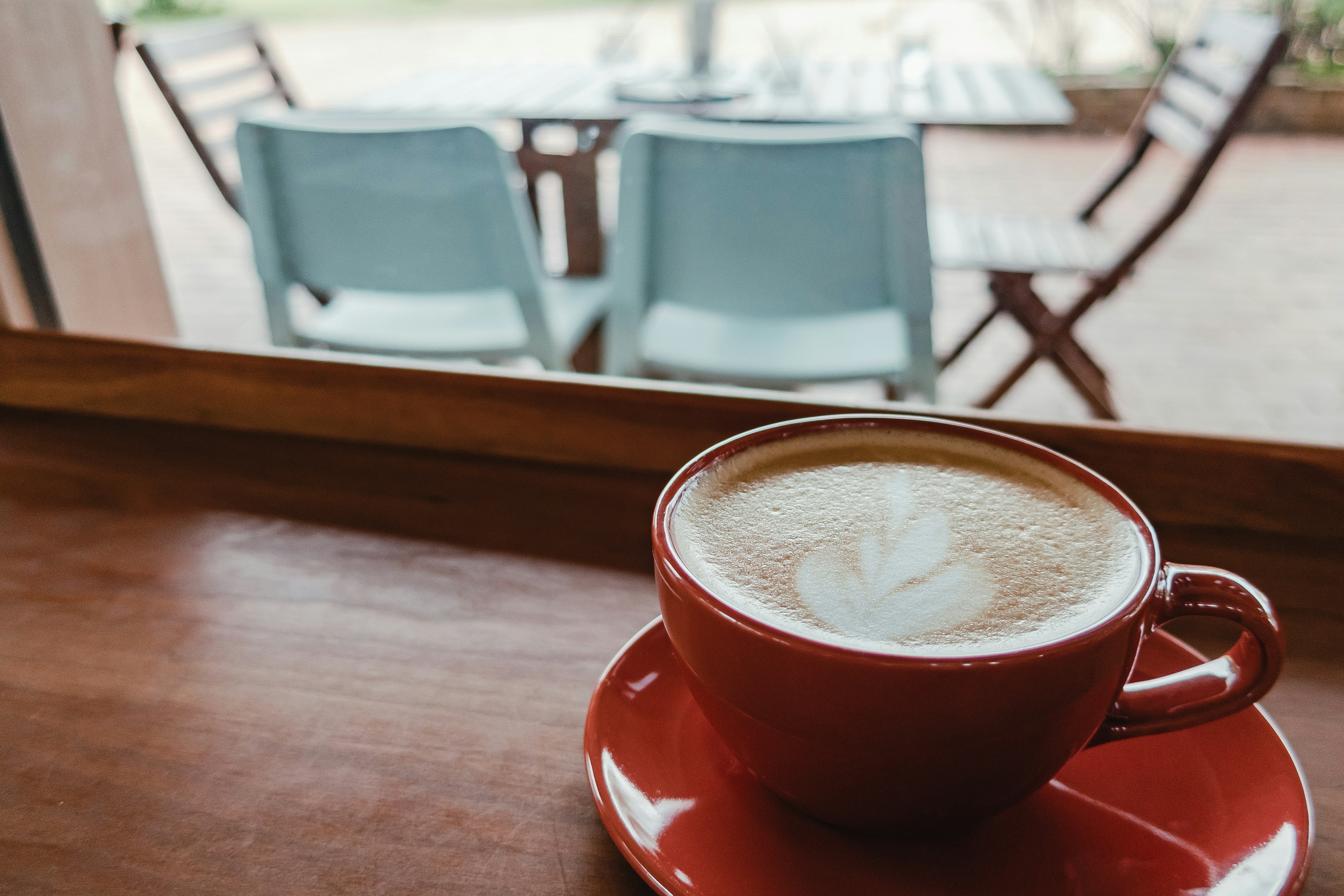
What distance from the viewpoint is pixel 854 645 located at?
0.70 feet

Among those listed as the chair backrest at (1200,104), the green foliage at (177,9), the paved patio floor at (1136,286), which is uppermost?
the green foliage at (177,9)

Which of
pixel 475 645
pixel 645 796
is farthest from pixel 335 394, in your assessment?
pixel 645 796

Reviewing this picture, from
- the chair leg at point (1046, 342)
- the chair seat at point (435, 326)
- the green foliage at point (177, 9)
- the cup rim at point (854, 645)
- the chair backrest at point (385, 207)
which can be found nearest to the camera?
the cup rim at point (854, 645)

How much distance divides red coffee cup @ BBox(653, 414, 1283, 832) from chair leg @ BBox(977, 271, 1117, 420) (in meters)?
1.46

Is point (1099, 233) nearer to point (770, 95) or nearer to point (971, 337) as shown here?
point (971, 337)

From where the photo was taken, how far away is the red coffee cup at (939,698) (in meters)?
0.21

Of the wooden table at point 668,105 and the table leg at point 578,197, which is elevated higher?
the wooden table at point 668,105

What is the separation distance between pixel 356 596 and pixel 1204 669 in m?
0.30

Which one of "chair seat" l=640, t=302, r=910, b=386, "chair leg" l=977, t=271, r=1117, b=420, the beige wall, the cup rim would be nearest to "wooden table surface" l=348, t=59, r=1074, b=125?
"chair leg" l=977, t=271, r=1117, b=420

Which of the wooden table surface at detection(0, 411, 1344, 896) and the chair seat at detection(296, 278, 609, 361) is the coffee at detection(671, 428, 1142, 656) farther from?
the chair seat at detection(296, 278, 609, 361)

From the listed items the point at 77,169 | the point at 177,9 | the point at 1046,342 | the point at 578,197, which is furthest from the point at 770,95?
the point at 77,169

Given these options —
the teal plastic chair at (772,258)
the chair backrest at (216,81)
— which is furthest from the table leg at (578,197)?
the chair backrest at (216,81)

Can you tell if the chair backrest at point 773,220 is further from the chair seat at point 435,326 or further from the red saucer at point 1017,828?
the red saucer at point 1017,828

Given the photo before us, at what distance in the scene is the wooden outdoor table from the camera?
0.86 feet
